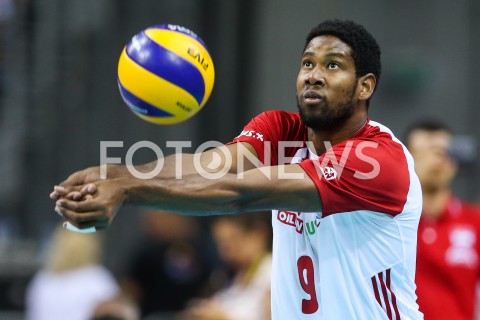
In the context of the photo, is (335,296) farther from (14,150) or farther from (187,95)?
(14,150)

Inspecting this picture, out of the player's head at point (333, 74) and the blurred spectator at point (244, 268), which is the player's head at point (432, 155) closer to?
the blurred spectator at point (244, 268)

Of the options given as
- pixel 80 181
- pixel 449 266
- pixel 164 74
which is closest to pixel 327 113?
pixel 164 74

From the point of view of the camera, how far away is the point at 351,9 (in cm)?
1413

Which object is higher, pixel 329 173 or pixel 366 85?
pixel 366 85

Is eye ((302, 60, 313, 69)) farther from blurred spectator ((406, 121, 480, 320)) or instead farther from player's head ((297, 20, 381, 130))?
blurred spectator ((406, 121, 480, 320))

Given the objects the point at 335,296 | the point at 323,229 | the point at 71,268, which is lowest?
the point at 71,268

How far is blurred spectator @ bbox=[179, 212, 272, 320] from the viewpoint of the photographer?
7992mm

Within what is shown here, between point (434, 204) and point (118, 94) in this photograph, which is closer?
point (434, 204)

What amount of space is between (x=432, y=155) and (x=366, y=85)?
10.3ft

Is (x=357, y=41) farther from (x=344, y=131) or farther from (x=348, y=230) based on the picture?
(x=348, y=230)

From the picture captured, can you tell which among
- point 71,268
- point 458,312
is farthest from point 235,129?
point 458,312

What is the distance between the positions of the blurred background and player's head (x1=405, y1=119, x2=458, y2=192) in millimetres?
5141

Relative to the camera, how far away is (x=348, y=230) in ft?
17.9

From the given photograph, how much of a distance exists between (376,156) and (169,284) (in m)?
6.55
